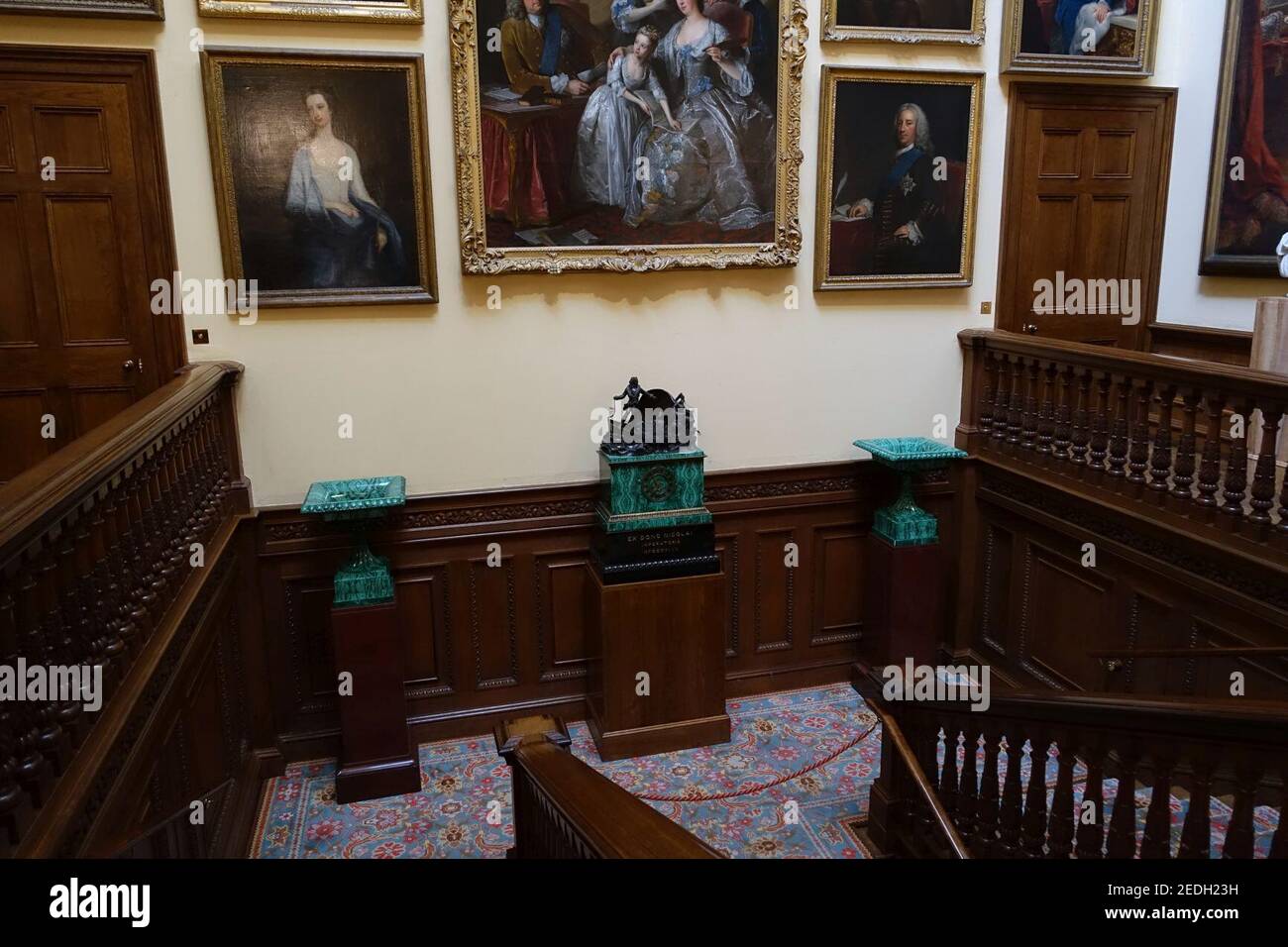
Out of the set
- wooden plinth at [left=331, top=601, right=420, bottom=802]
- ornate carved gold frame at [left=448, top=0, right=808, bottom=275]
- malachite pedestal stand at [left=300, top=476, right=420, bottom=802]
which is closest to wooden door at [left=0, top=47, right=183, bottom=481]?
malachite pedestal stand at [left=300, top=476, right=420, bottom=802]

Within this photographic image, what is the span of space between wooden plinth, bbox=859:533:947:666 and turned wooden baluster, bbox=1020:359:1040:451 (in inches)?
33.2

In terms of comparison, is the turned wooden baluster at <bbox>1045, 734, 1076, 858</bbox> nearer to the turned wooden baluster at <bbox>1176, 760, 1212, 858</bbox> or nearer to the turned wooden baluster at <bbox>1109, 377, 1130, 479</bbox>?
the turned wooden baluster at <bbox>1176, 760, 1212, 858</bbox>

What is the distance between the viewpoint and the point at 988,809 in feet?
12.3

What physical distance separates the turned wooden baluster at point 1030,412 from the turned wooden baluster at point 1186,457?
110cm

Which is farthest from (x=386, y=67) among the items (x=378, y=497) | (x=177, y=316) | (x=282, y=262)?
(x=378, y=497)

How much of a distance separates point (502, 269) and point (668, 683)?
2560mm

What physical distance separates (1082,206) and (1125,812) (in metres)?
4.46

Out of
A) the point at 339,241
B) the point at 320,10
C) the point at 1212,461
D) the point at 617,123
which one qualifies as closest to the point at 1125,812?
the point at 1212,461

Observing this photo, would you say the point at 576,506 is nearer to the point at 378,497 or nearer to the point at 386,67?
the point at 378,497

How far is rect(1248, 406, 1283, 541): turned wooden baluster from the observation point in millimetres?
4031

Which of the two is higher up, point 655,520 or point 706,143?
point 706,143

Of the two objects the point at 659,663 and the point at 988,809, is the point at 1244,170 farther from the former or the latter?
the point at 659,663

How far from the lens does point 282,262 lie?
16.0ft

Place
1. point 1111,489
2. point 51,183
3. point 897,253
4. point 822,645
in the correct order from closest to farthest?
point 51,183
point 1111,489
point 897,253
point 822,645
